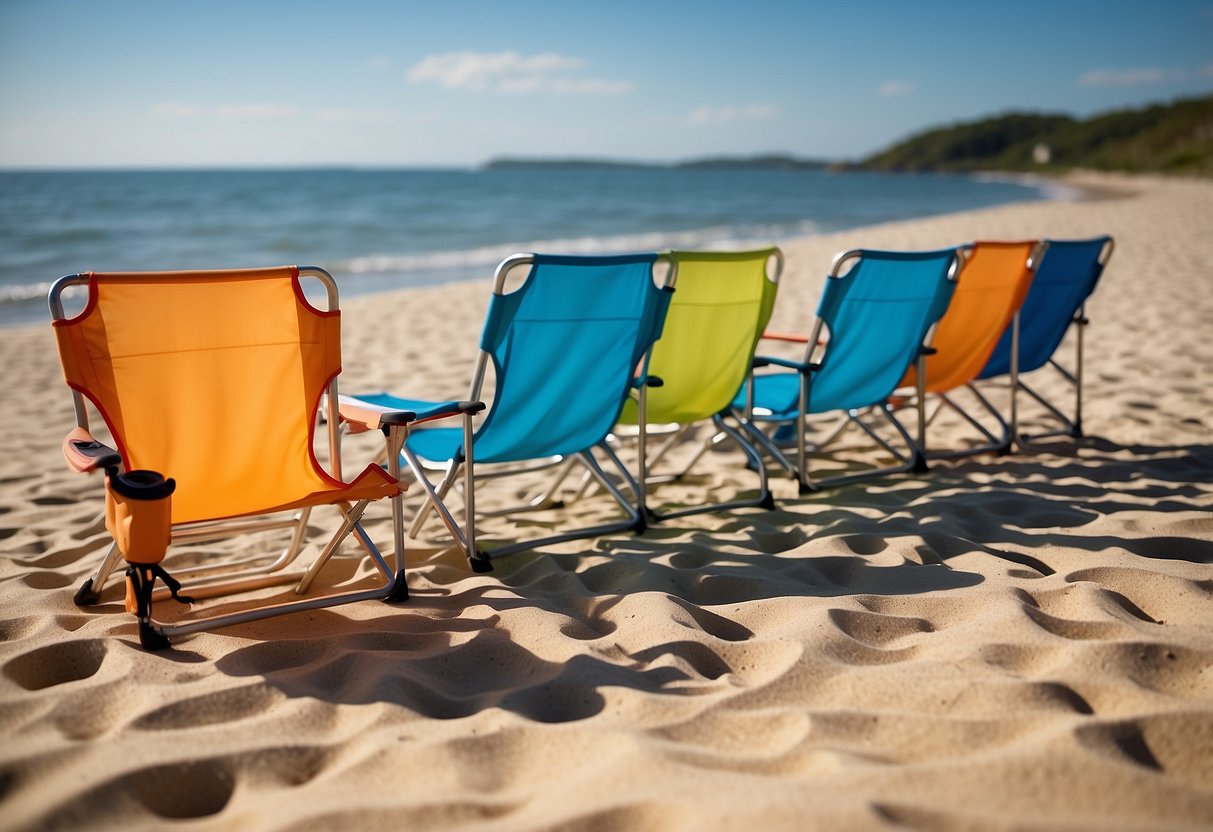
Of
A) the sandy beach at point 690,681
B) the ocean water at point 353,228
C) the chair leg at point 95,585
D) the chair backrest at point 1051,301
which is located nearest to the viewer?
the sandy beach at point 690,681

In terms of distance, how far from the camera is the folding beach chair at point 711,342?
361 centimetres

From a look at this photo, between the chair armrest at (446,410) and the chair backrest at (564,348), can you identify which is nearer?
the chair armrest at (446,410)

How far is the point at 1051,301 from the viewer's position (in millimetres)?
4547

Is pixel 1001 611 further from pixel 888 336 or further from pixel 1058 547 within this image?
pixel 888 336

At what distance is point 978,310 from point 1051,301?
0.56m

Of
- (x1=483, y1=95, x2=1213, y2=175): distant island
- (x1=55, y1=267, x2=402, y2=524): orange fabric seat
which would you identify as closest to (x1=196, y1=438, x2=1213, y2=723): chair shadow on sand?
(x1=55, y1=267, x2=402, y2=524): orange fabric seat

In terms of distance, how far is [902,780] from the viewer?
5.41 ft

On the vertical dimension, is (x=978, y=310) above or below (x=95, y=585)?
above

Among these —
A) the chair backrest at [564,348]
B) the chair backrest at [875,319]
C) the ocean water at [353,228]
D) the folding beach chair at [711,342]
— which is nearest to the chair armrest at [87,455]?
the chair backrest at [564,348]

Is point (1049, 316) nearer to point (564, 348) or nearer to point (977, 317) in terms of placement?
point (977, 317)

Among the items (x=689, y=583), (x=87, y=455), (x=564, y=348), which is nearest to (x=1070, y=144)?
(x=564, y=348)

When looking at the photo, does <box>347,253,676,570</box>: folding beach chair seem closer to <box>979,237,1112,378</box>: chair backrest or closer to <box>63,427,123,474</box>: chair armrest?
<box>63,427,123,474</box>: chair armrest

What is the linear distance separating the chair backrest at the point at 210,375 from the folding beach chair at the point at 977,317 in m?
2.57

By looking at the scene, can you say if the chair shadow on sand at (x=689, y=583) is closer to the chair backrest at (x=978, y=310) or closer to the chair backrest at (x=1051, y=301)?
the chair backrest at (x=978, y=310)
